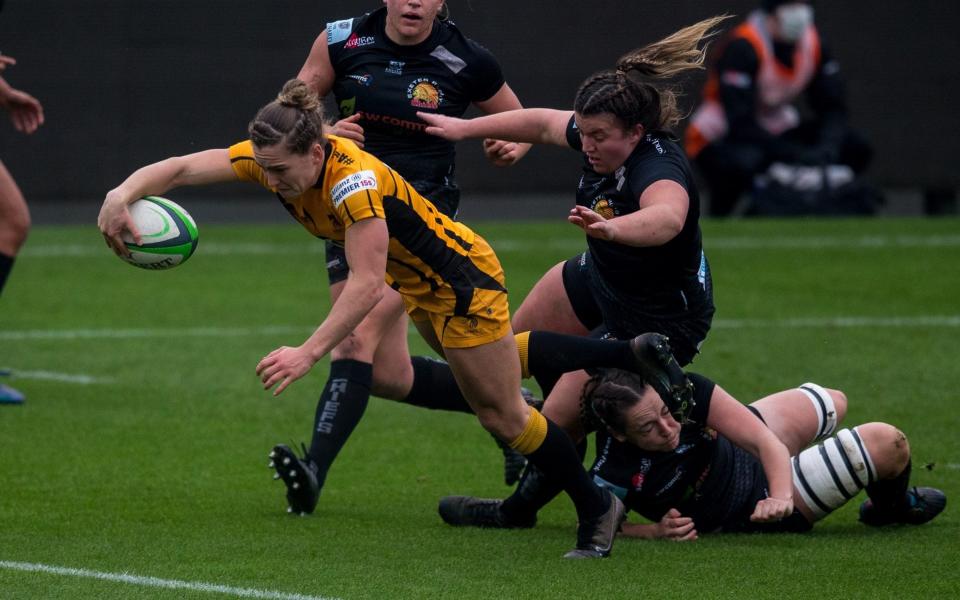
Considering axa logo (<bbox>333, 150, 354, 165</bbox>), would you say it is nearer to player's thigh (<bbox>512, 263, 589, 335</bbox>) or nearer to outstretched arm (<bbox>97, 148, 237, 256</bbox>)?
outstretched arm (<bbox>97, 148, 237, 256</bbox>)

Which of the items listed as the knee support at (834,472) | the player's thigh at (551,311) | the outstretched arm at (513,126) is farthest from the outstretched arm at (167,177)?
the knee support at (834,472)

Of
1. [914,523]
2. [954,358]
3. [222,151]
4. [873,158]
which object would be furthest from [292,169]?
[873,158]

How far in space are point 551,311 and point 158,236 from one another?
1.81 meters

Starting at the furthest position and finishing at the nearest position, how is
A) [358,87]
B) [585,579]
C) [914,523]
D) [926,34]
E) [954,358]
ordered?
1. [926,34]
2. [954,358]
3. [358,87]
4. [914,523]
5. [585,579]

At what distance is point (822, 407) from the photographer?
6117mm

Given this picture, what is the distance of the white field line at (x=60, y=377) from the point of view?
361 inches

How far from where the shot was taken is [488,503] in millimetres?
6039

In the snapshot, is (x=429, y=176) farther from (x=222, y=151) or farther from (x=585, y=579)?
(x=585, y=579)

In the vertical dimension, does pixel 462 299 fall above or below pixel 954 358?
above

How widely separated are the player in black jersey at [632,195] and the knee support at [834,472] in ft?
2.37

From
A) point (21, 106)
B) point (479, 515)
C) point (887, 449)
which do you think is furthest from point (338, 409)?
point (21, 106)

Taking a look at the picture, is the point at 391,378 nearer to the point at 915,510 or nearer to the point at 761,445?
the point at 761,445

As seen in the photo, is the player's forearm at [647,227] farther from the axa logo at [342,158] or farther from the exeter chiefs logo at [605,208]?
the axa logo at [342,158]

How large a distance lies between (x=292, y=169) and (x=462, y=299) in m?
0.79
